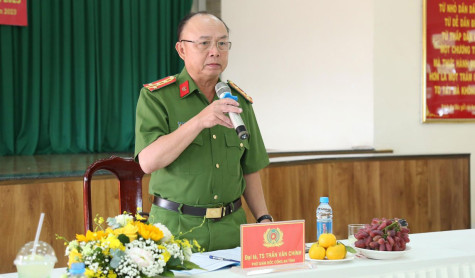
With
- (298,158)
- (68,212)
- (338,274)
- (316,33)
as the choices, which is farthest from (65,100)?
(338,274)

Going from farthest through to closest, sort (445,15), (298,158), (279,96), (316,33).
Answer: (279,96) → (316,33) → (445,15) → (298,158)

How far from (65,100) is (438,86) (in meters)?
3.90

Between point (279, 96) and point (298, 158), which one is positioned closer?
point (298, 158)

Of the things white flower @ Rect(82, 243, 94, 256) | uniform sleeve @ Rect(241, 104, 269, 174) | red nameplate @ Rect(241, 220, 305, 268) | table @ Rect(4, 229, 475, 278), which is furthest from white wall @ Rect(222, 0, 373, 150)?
white flower @ Rect(82, 243, 94, 256)

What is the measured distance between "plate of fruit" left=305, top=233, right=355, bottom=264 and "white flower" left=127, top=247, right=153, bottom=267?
549 millimetres

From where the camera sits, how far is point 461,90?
5512 mm

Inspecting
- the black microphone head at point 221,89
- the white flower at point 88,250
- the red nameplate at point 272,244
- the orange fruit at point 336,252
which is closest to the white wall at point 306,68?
the black microphone head at point 221,89

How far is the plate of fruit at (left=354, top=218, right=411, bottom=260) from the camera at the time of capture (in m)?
1.81

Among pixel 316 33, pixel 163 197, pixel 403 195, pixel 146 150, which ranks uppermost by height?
pixel 316 33

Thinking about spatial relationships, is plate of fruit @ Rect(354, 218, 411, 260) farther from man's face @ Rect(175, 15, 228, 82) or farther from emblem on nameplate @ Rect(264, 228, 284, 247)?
man's face @ Rect(175, 15, 228, 82)

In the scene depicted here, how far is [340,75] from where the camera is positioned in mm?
5625

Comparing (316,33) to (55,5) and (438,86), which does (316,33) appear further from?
(55,5)

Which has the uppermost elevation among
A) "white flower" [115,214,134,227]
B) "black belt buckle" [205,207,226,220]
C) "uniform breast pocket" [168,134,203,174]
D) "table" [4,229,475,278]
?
"uniform breast pocket" [168,134,203,174]

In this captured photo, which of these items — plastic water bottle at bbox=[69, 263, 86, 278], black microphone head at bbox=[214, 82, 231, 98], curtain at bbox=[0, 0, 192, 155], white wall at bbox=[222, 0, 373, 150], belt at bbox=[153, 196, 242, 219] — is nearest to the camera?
plastic water bottle at bbox=[69, 263, 86, 278]
